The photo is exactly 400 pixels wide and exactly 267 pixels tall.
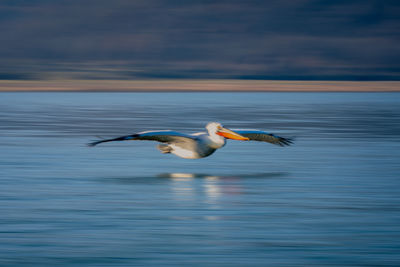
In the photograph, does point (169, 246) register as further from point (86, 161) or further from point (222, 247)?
point (86, 161)

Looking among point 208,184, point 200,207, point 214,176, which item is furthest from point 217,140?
point 200,207

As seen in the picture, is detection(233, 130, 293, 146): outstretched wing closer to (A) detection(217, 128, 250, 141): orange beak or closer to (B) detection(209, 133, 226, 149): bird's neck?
(A) detection(217, 128, 250, 141): orange beak

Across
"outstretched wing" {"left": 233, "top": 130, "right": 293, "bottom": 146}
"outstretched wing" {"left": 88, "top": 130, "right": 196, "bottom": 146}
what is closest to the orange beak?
"outstretched wing" {"left": 233, "top": 130, "right": 293, "bottom": 146}

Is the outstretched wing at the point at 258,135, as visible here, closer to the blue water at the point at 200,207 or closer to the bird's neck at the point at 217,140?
the bird's neck at the point at 217,140

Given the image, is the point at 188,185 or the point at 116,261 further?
the point at 188,185

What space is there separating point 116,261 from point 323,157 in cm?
1150

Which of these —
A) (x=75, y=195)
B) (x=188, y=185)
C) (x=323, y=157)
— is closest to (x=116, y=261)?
(x=75, y=195)

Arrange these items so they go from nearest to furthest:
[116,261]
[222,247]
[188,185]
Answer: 1. [116,261]
2. [222,247]
3. [188,185]

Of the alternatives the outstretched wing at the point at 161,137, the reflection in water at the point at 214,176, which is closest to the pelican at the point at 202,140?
the outstretched wing at the point at 161,137

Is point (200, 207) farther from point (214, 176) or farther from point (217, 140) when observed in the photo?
point (214, 176)

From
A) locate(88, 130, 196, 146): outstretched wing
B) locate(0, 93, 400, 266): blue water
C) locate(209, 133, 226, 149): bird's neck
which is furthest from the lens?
locate(209, 133, 226, 149): bird's neck

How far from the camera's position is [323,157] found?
64.0 feet

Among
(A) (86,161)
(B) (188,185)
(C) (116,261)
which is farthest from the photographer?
(A) (86,161)

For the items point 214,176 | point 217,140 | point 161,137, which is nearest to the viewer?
point 161,137
